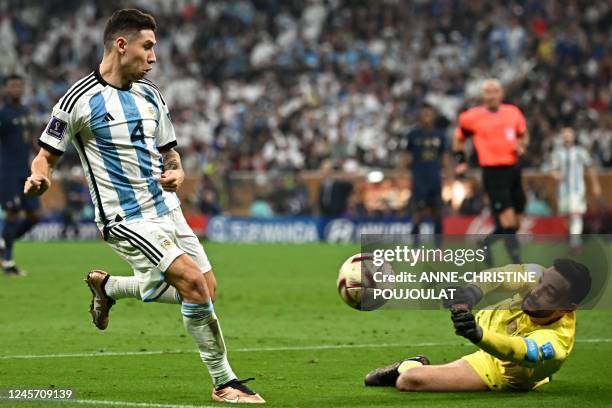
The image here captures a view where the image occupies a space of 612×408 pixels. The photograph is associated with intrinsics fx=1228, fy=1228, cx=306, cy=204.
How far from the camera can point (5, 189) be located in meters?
17.7

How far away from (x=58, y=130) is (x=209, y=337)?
162cm

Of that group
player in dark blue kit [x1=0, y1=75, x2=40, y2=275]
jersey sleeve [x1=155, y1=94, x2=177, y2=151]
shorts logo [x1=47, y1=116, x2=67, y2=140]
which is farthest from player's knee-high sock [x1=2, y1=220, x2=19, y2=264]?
shorts logo [x1=47, y1=116, x2=67, y2=140]

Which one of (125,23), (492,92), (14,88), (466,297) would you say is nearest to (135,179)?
(125,23)

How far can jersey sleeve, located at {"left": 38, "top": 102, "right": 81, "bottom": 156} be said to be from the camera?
774 centimetres

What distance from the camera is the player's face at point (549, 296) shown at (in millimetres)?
7527

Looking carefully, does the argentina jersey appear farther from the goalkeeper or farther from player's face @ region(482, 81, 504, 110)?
player's face @ region(482, 81, 504, 110)

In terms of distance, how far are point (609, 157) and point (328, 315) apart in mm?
16821

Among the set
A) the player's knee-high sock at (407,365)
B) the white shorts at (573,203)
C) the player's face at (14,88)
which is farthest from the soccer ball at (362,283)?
the white shorts at (573,203)

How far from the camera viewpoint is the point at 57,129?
25.4 ft

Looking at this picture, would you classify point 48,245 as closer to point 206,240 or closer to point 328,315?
point 206,240

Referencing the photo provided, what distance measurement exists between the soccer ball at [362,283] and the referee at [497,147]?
28.7 feet

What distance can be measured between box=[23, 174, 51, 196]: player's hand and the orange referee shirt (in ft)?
33.7

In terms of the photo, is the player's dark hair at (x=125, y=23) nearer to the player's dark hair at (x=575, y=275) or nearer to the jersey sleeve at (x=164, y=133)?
the jersey sleeve at (x=164, y=133)

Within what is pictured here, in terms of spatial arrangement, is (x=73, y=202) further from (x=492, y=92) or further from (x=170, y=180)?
(x=170, y=180)
